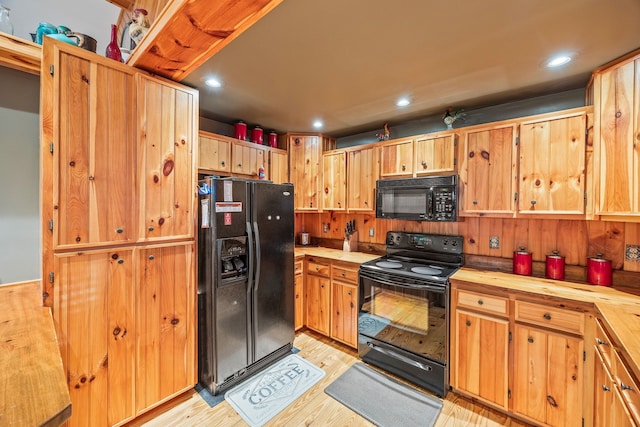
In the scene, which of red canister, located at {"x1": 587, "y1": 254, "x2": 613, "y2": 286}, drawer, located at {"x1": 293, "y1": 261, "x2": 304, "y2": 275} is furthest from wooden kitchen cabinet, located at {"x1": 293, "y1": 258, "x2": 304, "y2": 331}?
red canister, located at {"x1": 587, "y1": 254, "x2": 613, "y2": 286}

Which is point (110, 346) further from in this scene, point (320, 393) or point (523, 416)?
point (523, 416)

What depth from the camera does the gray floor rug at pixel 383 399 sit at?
6.18 feet

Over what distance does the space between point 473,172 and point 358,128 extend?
1.49m

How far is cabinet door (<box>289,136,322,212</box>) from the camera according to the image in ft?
11.1

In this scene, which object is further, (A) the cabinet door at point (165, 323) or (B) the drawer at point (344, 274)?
(B) the drawer at point (344, 274)

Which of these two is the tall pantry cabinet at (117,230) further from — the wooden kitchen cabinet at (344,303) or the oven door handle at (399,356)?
the oven door handle at (399,356)

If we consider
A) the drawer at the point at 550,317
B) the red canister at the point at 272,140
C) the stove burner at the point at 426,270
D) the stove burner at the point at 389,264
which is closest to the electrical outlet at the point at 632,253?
the drawer at the point at 550,317

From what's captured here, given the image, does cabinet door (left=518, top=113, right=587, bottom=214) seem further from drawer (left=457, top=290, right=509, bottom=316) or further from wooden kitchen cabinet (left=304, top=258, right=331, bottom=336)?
wooden kitchen cabinet (left=304, top=258, right=331, bottom=336)

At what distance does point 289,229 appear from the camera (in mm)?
→ 2633

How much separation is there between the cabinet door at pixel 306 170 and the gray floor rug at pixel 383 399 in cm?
195

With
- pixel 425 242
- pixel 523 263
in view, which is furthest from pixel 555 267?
pixel 425 242

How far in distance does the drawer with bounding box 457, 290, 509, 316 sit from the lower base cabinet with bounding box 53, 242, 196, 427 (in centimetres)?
217

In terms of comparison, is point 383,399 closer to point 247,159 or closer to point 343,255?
point 343,255

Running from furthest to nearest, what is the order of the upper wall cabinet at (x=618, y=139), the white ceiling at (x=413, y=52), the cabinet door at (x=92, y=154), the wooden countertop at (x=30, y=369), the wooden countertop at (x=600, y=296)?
the upper wall cabinet at (x=618, y=139) → the cabinet door at (x=92, y=154) → the white ceiling at (x=413, y=52) → the wooden countertop at (x=600, y=296) → the wooden countertop at (x=30, y=369)
